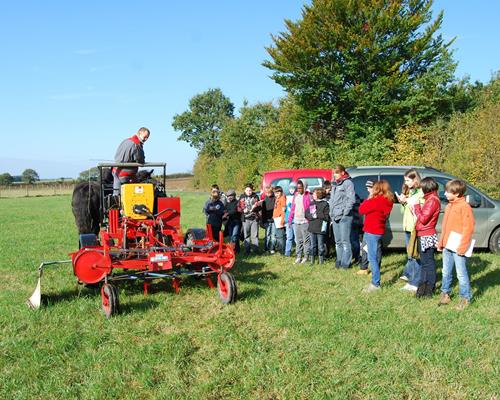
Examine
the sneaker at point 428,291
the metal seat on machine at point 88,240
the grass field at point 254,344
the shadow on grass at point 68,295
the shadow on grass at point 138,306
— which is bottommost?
the grass field at point 254,344

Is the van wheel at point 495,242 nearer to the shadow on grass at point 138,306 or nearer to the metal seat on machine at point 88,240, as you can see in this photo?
the shadow on grass at point 138,306

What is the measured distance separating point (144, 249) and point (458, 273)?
4.13 metres

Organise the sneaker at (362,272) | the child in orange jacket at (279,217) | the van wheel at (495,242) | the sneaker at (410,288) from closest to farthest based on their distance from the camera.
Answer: the sneaker at (410,288) < the sneaker at (362,272) < the van wheel at (495,242) < the child in orange jacket at (279,217)

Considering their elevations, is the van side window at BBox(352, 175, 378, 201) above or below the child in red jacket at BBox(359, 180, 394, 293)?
above

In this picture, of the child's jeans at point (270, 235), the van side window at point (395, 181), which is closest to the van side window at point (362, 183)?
the van side window at point (395, 181)

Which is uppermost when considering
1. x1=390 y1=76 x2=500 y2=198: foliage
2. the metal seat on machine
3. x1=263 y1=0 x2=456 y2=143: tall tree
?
x1=263 y1=0 x2=456 y2=143: tall tree

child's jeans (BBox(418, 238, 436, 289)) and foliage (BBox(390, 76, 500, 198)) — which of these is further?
foliage (BBox(390, 76, 500, 198))

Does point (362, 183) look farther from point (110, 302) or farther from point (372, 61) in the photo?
point (372, 61)

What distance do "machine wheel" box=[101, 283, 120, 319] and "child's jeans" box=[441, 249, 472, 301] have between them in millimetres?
4202

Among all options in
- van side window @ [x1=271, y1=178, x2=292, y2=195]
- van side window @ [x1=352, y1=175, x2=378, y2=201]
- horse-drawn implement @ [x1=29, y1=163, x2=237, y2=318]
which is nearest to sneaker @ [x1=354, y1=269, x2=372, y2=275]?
van side window @ [x1=352, y1=175, x2=378, y2=201]

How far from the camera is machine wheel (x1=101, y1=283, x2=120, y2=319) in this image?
567 centimetres

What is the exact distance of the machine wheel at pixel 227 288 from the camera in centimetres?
622

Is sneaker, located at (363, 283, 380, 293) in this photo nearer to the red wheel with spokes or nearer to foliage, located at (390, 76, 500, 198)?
the red wheel with spokes

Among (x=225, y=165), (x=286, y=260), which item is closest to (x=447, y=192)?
(x=286, y=260)
